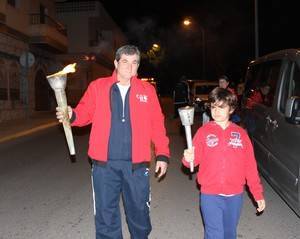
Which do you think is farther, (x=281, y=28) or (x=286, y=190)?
(x=281, y=28)

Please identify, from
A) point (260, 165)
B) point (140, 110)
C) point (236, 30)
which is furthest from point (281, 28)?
point (140, 110)

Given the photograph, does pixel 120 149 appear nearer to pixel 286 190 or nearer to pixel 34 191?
pixel 286 190

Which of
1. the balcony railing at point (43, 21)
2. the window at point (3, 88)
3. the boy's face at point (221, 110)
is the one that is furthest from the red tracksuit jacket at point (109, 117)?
the balcony railing at point (43, 21)

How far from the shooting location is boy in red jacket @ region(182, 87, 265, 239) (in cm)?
391

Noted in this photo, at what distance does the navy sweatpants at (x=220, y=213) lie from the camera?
3.92 meters

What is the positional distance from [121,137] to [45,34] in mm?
23025

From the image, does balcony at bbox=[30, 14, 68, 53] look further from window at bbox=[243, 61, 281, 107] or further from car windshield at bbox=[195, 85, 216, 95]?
window at bbox=[243, 61, 281, 107]

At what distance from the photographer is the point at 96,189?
13.8 ft

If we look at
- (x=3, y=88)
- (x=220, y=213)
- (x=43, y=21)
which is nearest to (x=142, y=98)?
(x=220, y=213)

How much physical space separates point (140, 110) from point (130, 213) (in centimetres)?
90

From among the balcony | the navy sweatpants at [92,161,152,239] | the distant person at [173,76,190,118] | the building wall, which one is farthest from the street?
the balcony

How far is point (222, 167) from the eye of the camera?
3.91 metres

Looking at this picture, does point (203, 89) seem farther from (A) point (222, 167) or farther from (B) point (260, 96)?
(A) point (222, 167)

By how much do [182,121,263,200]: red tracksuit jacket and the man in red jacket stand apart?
0.45m
